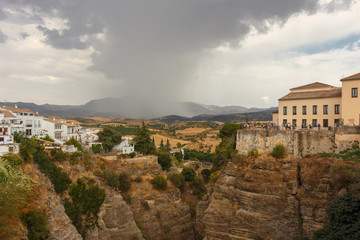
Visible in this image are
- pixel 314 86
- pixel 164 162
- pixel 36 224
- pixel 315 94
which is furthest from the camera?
pixel 164 162

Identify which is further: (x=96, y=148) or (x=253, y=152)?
(x=96, y=148)

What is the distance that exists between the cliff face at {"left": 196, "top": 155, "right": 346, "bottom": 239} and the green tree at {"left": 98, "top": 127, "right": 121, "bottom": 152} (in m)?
22.3

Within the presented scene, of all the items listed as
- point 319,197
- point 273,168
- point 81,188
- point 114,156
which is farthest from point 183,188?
point 319,197

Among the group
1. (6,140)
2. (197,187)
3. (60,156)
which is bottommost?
(197,187)

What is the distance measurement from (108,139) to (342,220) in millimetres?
33418

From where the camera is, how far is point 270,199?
68.6 feet

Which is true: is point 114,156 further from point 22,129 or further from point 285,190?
point 285,190

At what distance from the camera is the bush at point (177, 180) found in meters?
37.7

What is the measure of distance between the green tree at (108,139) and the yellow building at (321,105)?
25.5 m

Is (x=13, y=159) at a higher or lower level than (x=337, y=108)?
lower

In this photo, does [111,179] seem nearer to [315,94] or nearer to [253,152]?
[253,152]

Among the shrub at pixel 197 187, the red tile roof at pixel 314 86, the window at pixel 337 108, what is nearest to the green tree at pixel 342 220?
the window at pixel 337 108

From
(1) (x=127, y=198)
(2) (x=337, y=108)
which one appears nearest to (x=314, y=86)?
(2) (x=337, y=108)

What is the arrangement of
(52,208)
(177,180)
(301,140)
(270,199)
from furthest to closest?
(177,180)
(301,140)
(52,208)
(270,199)
